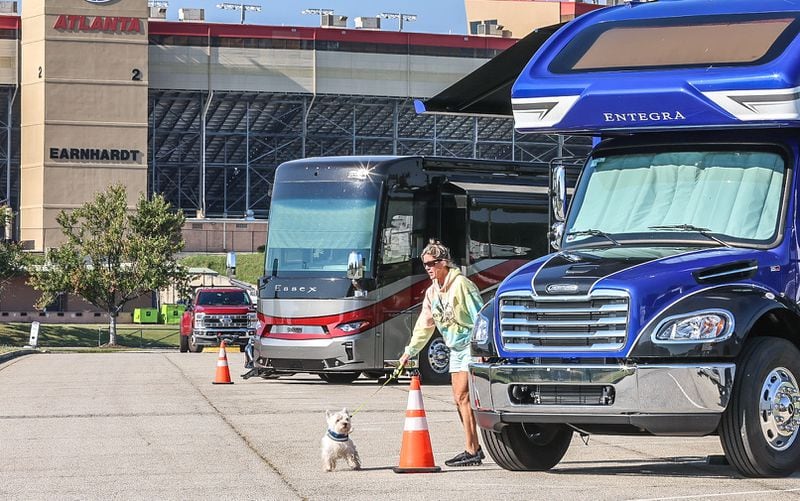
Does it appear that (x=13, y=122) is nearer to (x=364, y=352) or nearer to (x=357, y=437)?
(x=364, y=352)

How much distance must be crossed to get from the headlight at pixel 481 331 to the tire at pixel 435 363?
13.1 m

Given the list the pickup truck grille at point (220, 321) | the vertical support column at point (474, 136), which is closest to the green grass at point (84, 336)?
the pickup truck grille at point (220, 321)

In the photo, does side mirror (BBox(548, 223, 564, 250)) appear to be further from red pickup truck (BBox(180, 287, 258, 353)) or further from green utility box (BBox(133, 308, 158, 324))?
green utility box (BBox(133, 308, 158, 324))

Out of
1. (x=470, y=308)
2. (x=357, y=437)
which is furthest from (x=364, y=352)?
(x=470, y=308)

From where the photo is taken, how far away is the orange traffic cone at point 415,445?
1233 cm

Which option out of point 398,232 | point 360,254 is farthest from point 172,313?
point 360,254

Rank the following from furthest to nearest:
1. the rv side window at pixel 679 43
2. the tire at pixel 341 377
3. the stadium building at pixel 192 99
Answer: the stadium building at pixel 192 99 < the tire at pixel 341 377 < the rv side window at pixel 679 43

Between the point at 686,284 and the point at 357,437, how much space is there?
5.52m

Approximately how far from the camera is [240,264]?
310ft

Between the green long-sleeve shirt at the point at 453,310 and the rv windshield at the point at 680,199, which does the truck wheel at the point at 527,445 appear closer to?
the green long-sleeve shirt at the point at 453,310

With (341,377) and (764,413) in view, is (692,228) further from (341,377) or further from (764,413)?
(341,377)

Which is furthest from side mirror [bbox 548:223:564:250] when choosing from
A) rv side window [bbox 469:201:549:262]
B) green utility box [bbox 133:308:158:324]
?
green utility box [bbox 133:308:158:324]

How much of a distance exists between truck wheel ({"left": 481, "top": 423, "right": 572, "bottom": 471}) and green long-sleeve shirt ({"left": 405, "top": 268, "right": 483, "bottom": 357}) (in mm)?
926

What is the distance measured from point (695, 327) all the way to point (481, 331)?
1.85 meters
